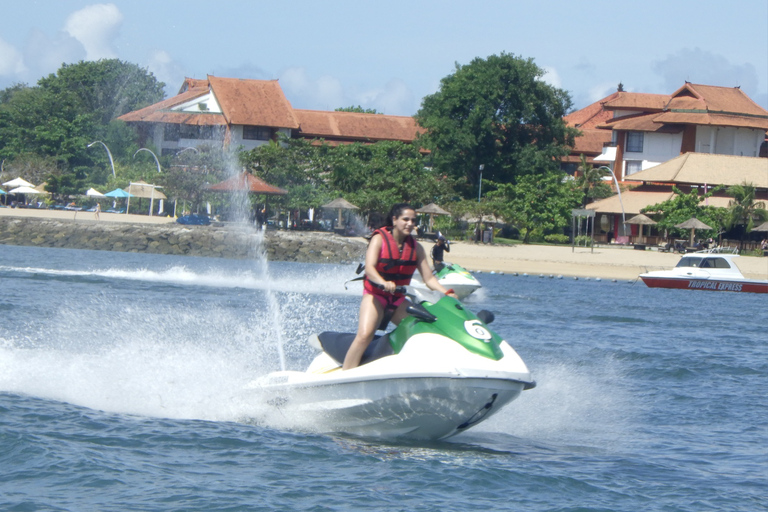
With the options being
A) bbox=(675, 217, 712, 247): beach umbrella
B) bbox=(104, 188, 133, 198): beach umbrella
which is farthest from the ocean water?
bbox=(104, 188, 133, 198): beach umbrella

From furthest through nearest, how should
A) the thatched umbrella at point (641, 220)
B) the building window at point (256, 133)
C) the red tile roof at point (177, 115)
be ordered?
the red tile roof at point (177, 115) < the building window at point (256, 133) < the thatched umbrella at point (641, 220)

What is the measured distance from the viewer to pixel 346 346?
694cm

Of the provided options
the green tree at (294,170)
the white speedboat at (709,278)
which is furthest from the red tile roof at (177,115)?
the white speedboat at (709,278)

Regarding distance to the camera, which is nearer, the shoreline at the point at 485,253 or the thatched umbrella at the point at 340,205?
the shoreline at the point at 485,253

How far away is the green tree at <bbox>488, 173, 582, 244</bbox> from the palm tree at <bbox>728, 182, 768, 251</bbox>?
25.2 feet

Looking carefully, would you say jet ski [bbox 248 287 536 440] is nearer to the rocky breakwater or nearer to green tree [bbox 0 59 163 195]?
the rocky breakwater

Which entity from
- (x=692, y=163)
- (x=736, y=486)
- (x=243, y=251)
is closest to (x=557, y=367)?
(x=736, y=486)

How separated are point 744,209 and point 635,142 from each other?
55.2 ft

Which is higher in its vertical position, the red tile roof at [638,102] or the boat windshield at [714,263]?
the red tile roof at [638,102]

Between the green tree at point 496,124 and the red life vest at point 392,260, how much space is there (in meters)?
44.8

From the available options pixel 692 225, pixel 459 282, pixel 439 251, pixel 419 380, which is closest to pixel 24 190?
pixel 692 225

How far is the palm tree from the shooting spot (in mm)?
44125

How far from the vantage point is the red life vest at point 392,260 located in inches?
262

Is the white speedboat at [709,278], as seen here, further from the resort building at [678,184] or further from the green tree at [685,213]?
the resort building at [678,184]
